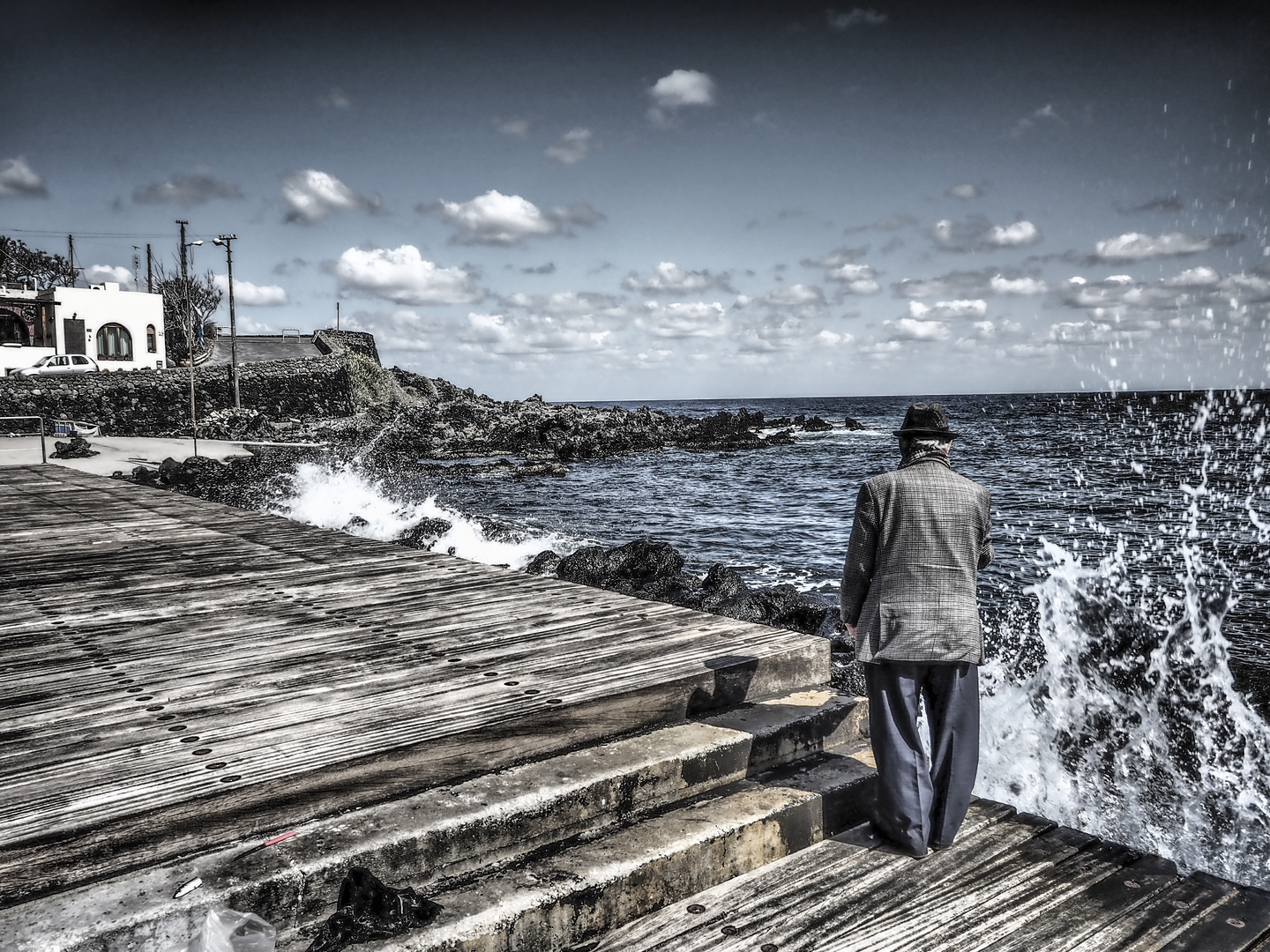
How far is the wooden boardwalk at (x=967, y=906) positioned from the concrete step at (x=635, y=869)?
0.22 ft

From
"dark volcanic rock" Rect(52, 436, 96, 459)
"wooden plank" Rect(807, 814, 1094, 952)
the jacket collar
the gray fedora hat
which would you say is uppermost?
the gray fedora hat

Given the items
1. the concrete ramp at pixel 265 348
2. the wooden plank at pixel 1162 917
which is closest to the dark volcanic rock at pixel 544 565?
the wooden plank at pixel 1162 917

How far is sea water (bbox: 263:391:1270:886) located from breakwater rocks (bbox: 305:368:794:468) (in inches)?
199

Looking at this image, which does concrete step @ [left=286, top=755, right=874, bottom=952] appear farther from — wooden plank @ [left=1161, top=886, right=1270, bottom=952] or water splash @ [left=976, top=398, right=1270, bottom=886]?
water splash @ [left=976, top=398, right=1270, bottom=886]

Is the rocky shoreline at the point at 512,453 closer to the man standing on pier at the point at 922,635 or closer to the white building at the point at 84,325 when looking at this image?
the man standing on pier at the point at 922,635

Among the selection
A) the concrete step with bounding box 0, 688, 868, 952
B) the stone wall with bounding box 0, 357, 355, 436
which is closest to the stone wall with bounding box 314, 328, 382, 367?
the stone wall with bounding box 0, 357, 355, 436

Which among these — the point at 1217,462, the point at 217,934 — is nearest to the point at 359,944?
the point at 217,934

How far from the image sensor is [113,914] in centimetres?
232

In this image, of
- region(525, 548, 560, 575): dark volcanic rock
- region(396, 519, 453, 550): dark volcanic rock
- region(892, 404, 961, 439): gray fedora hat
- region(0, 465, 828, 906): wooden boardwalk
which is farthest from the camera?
region(396, 519, 453, 550): dark volcanic rock

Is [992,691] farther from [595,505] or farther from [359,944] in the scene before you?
[595,505]

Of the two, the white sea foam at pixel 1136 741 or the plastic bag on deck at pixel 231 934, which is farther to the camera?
the white sea foam at pixel 1136 741

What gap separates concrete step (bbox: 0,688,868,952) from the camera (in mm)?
2344

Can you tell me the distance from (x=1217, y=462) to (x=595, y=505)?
32878 millimetres

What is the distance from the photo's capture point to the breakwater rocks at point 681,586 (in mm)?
10656
